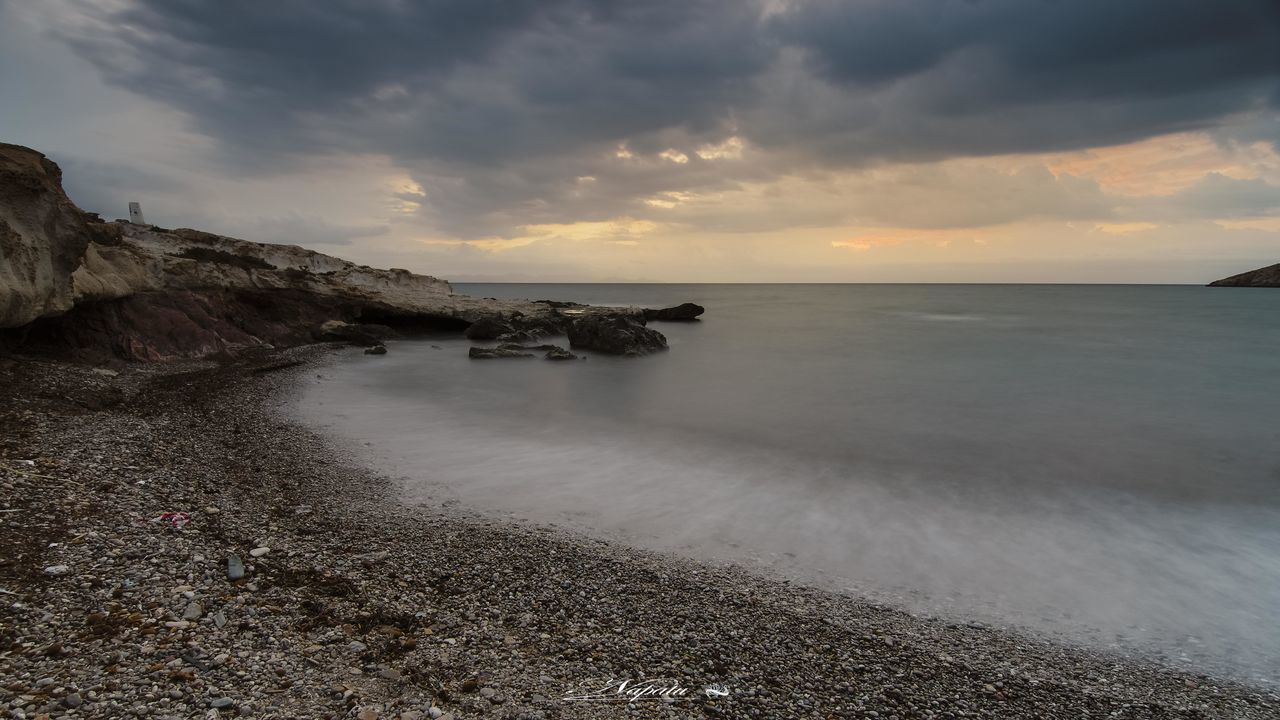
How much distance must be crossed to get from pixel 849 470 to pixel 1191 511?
502 centimetres

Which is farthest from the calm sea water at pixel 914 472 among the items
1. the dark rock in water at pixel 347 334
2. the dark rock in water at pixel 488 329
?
the dark rock in water at pixel 488 329

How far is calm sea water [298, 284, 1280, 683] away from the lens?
659 cm

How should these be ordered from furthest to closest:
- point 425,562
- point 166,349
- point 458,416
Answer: point 166,349
point 458,416
point 425,562

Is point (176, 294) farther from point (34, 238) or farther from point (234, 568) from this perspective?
point (234, 568)

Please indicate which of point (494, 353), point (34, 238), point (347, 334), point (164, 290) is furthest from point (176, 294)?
point (494, 353)

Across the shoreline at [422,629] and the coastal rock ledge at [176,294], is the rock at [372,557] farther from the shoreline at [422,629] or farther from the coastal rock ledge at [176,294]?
the coastal rock ledge at [176,294]

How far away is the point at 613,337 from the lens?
28328 mm

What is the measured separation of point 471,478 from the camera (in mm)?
9703

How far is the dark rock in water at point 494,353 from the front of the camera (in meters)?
25.0

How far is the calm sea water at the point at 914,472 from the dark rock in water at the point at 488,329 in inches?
281

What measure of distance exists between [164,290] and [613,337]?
55.0 feet

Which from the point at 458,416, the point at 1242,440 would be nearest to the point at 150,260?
the point at 458,416

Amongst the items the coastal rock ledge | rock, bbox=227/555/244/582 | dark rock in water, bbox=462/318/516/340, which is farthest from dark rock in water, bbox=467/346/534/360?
rock, bbox=227/555/244/582

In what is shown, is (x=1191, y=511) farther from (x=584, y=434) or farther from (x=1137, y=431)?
(x=584, y=434)
